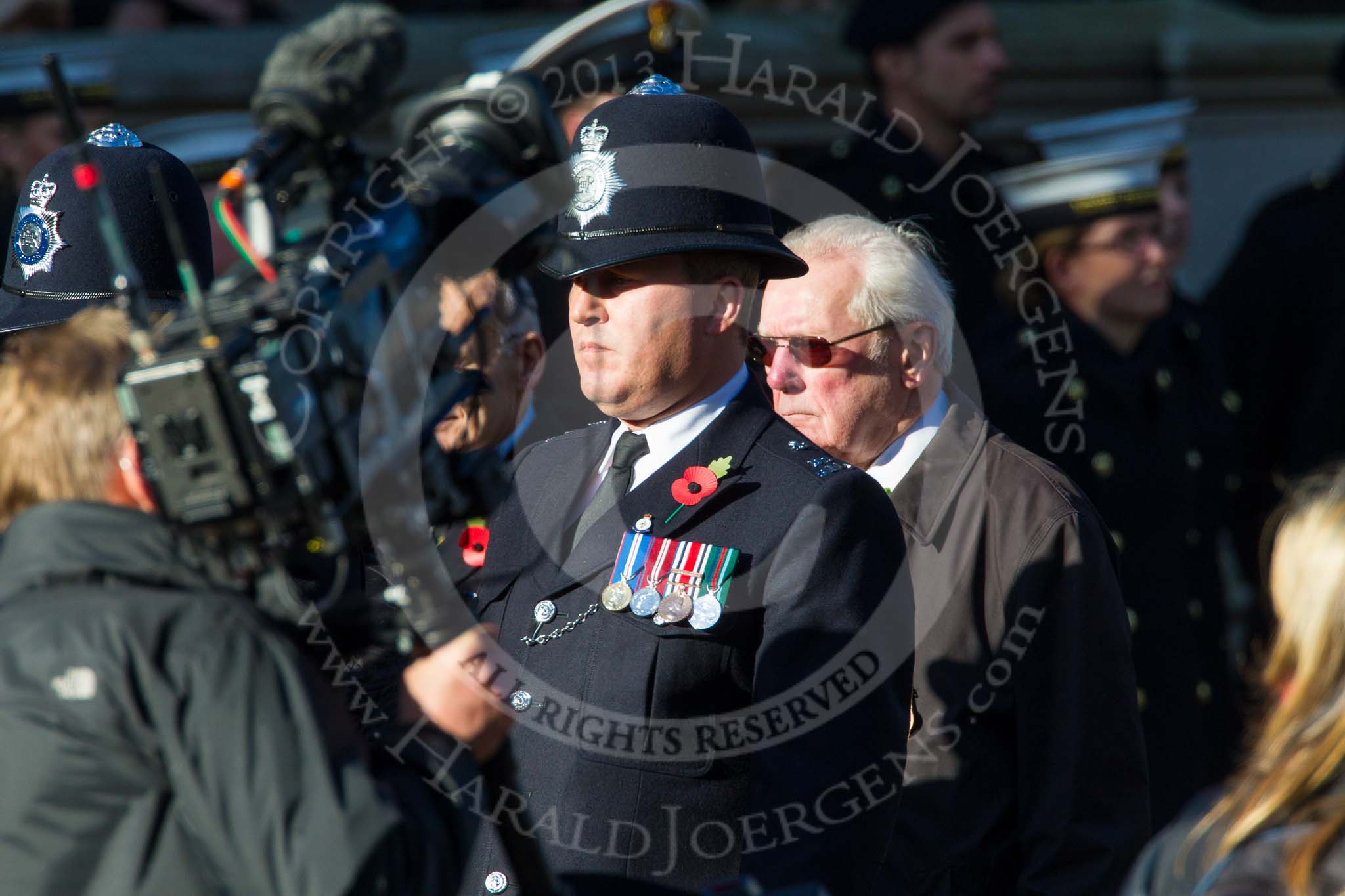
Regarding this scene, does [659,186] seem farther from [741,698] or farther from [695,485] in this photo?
[741,698]

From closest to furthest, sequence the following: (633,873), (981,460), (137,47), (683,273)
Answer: (633,873)
(683,273)
(981,460)
(137,47)

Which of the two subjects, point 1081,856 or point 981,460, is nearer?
point 1081,856

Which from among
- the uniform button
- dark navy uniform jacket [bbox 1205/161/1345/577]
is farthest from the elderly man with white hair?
dark navy uniform jacket [bbox 1205/161/1345/577]

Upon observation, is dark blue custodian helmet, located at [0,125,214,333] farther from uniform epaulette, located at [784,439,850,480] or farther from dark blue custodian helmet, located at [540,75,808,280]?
uniform epaulette, located at [784,439,850,480]

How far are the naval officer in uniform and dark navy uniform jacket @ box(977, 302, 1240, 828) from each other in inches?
60.9

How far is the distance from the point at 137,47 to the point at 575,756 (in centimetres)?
472

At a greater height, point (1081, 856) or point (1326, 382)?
point (1326, 382)

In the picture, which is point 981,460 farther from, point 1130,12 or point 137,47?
point 1130,12

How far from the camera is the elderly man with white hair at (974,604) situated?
3.11m

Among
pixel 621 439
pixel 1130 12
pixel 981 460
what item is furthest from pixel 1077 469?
pixel 1130 12

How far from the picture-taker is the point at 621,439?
9.77ft

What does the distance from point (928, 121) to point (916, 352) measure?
2.27 m

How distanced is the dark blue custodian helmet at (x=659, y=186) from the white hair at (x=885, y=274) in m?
0.50

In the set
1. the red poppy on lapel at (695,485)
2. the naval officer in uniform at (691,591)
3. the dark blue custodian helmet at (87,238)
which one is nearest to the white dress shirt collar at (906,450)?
the naval officer in uniform at (691,591)
